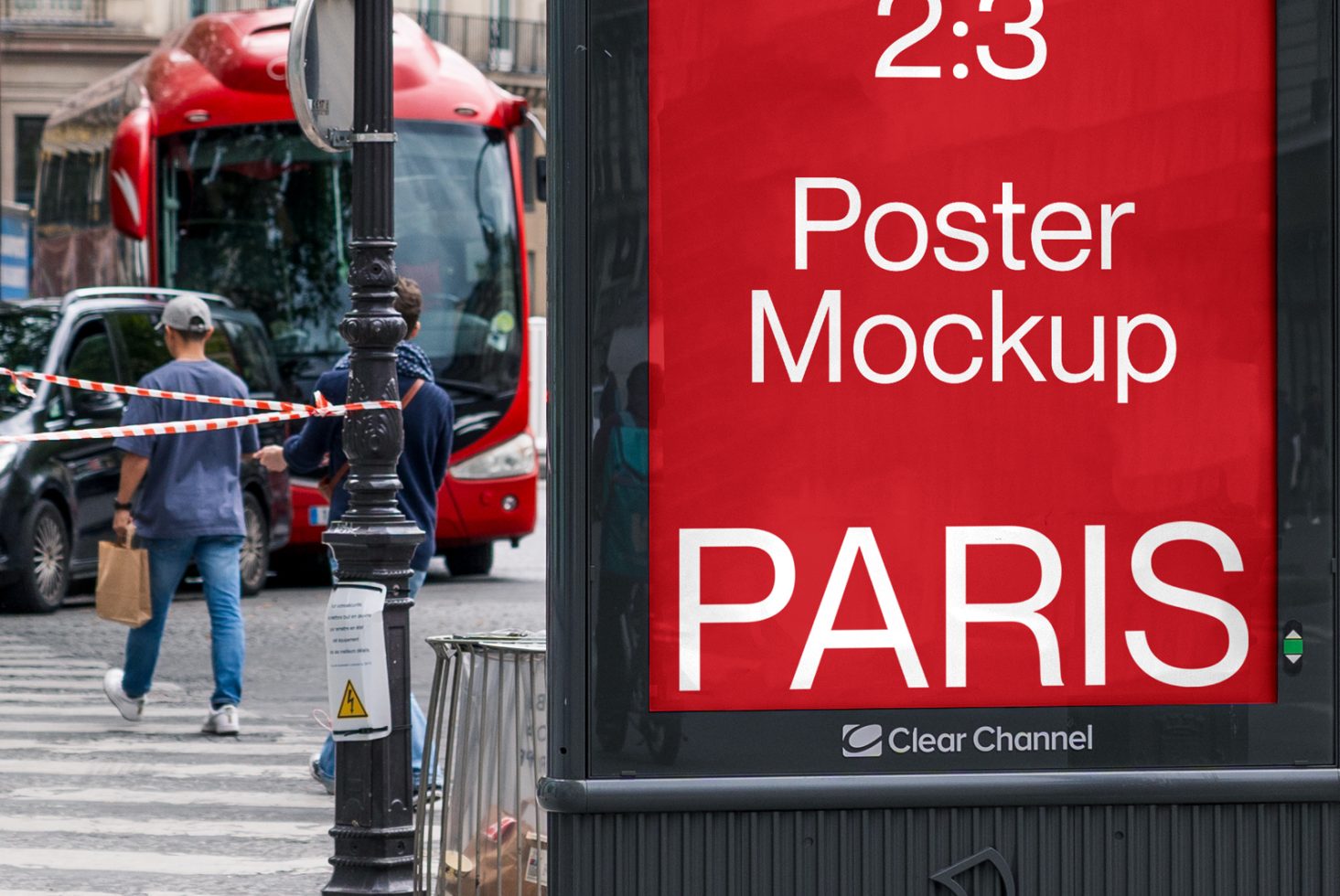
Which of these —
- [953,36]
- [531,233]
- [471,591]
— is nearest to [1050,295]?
[953,36]

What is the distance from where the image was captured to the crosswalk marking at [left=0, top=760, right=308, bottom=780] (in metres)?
8.27

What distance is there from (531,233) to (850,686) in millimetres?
49032

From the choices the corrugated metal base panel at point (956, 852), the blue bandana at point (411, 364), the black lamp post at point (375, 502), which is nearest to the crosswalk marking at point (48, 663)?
the blue bandana at point (411, 364)

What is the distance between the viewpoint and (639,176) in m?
3.28

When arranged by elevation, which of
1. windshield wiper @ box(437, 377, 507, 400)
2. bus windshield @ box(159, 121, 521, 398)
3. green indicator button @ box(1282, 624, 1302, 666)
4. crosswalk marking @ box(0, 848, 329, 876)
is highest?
bus windshield @ box(159, 121, 521, 398)

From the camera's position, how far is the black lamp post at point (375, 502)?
224 inches

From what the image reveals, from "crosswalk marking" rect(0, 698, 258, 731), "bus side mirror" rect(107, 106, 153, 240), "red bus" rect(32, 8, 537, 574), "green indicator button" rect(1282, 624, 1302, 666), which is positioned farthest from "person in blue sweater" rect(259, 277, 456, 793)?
"bus side mirror" rect(107, 106, 153, 240)

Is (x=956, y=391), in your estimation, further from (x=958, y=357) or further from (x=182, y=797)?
(x=182, y=797)

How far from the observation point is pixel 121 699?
9477 mm

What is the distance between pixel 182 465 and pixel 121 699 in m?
1.07

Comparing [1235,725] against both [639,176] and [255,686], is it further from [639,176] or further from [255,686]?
[255,686]

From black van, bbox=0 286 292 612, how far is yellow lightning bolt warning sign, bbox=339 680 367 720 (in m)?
8.41

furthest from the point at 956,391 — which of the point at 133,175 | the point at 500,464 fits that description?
the point at 133,175

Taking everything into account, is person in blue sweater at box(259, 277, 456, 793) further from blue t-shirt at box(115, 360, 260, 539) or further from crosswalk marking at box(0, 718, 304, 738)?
crosswalk marking at box(0, 718, 304, 738)
